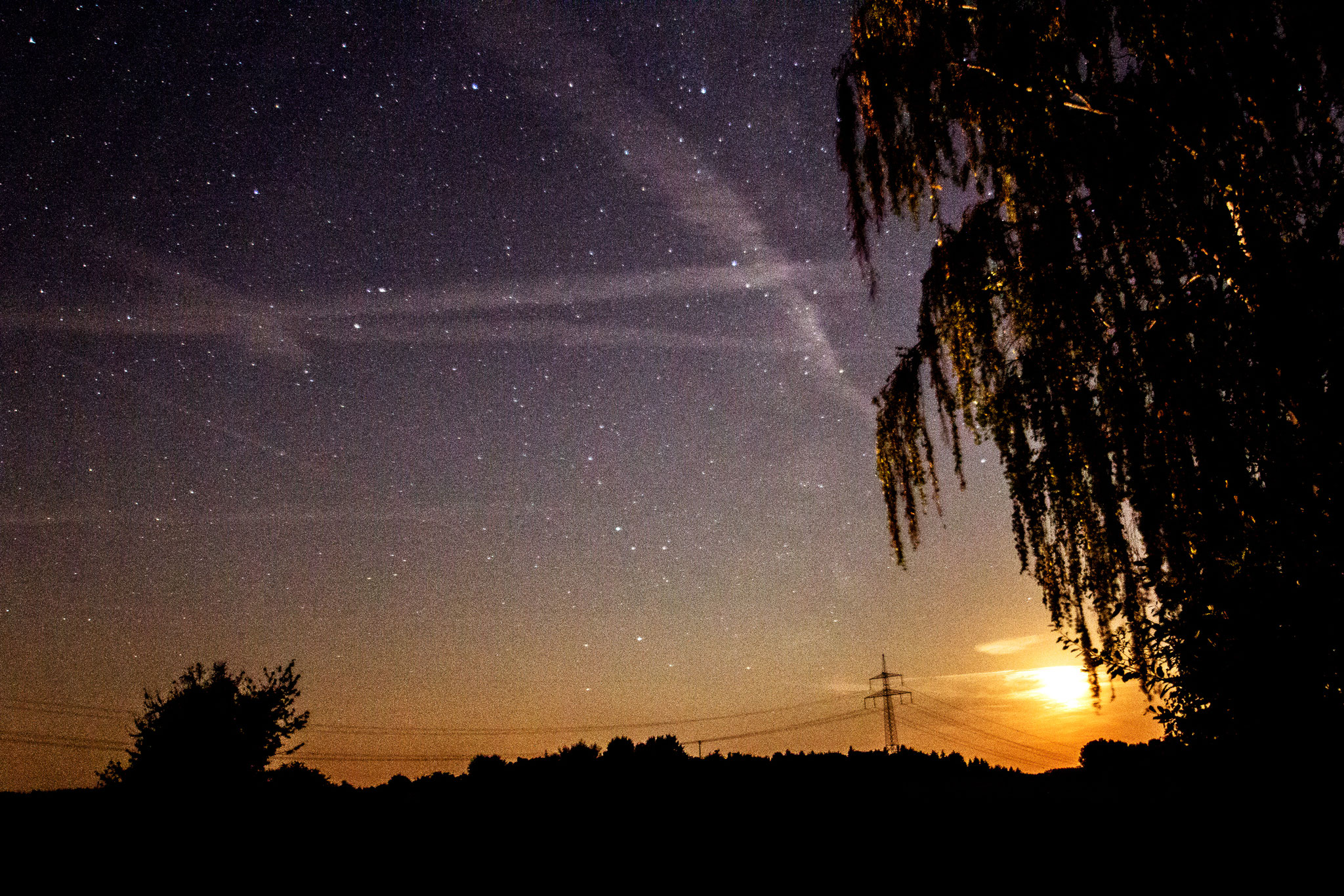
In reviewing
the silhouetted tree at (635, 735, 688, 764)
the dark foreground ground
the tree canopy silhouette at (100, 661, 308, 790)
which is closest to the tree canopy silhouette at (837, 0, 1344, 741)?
the dark foreground ground

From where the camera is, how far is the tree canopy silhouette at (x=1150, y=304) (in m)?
3.37

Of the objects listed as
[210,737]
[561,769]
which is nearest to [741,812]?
[561,769]

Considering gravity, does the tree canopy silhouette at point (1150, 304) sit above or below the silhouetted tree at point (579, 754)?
above

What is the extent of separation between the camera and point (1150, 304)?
3938mm

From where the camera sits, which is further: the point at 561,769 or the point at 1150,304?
the point at 561,769

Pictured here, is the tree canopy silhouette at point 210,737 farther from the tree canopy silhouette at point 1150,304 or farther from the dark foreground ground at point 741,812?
the tree canopy silhouette at point 1150,304

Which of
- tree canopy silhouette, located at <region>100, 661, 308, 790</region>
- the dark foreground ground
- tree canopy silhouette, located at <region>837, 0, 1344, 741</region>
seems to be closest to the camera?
tree canopy silhouette, located at <region>837, 0, 1344, 741</region>

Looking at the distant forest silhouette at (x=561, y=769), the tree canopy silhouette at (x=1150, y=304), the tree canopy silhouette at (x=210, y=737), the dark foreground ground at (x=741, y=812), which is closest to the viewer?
the tree canopy silhouette at (x=1150, y=304)

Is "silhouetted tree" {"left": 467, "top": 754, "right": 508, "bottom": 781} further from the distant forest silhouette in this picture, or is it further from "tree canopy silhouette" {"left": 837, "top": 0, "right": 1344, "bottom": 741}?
"tree canopy silhouette" {"left": 837, "top": 0, "right": 1344, "bottom": 741}

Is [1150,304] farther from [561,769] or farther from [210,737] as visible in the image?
[210,737]

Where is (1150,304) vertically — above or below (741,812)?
above

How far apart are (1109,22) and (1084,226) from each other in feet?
4.34

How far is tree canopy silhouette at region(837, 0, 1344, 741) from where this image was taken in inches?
133

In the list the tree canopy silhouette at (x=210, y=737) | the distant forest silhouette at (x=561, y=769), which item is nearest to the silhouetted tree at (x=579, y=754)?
the distant forest silhouette at (x=561, y=769)
